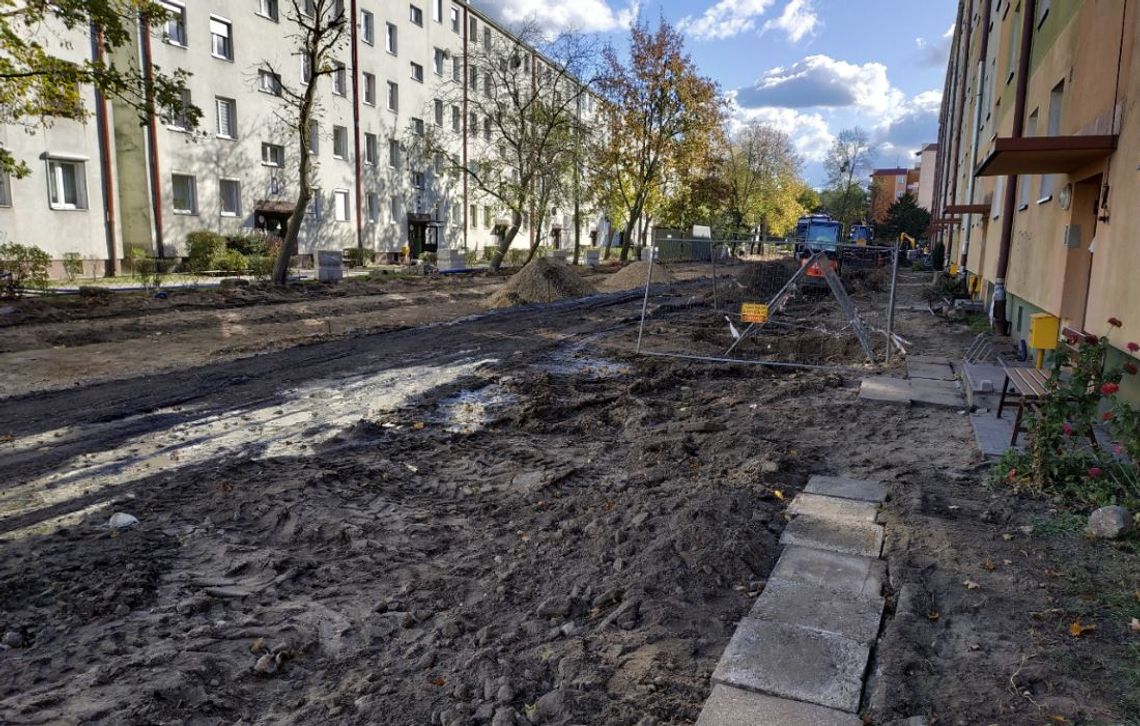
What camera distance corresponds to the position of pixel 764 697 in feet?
9.83

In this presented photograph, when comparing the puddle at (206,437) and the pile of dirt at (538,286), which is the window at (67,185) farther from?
the puddle at (206,437)

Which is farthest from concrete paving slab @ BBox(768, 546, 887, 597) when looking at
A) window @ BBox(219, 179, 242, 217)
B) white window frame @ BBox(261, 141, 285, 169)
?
white window frame @ BBox(261, 141, 285, 169)

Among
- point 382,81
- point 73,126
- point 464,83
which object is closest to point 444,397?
point 73,126

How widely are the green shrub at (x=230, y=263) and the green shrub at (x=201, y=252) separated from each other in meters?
0.32

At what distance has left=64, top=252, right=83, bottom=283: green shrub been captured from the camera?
2248cm

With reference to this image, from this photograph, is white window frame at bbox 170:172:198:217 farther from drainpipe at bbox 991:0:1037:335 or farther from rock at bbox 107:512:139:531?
drainpipe at bbox 991:0:1037:335

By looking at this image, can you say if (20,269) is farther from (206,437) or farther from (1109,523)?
(1109,523)

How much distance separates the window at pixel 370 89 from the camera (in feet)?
127

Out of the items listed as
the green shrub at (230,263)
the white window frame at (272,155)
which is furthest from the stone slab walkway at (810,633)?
the white window frame at (272,155)

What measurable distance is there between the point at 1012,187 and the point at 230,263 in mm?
24772

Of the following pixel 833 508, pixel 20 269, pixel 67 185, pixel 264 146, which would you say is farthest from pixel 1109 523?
pixel 264 146

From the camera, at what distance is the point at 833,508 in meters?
5.13

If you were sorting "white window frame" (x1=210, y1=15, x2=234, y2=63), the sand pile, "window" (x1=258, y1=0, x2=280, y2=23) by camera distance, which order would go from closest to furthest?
1. the sand pile
2. "white window frame" (x1=210, y1=15, x2=234, y2=63)
3. "window" (x1=258, y1=0, x2=280, y2=23)

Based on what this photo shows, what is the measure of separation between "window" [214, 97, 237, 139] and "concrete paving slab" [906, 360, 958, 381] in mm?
28685
